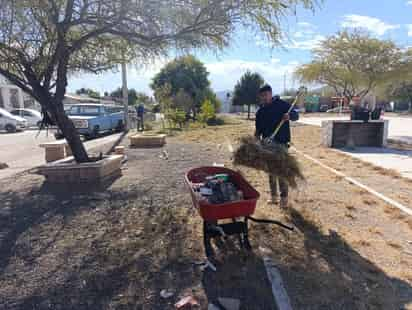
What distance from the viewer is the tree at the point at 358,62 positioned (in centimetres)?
1339

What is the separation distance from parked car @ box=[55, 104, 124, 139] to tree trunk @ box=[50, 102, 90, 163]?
8.62 metres

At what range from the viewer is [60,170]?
598cm

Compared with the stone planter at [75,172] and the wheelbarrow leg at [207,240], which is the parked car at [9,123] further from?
the wheelbarrow leg at [207,240]

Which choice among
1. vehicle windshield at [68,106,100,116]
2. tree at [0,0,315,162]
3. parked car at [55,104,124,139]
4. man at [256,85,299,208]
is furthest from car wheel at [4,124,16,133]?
man at [256,85,299,208]

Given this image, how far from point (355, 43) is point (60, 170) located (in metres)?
13.8

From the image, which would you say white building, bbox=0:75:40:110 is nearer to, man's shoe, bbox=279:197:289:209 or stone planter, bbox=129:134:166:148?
stone planter, bbox=129:134:166:148

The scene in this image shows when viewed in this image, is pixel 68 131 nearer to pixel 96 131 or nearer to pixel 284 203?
pixel 284 203

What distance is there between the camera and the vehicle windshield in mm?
16578

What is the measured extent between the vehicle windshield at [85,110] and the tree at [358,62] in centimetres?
1215

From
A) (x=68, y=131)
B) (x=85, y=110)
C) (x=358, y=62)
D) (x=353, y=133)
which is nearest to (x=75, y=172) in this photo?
(x=68, y=131)

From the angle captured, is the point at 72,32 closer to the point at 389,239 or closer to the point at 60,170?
the point at 60,170

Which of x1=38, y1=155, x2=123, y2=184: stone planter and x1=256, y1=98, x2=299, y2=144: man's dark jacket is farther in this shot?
x1=38, y1=155, x2=123, y2=184: stone planter

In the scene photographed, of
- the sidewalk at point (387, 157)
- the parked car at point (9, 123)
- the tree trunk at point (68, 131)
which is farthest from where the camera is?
the parked car at point (9, 123)

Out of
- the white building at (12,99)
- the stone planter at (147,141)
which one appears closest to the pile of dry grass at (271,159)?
the stone planter at (147,141)
